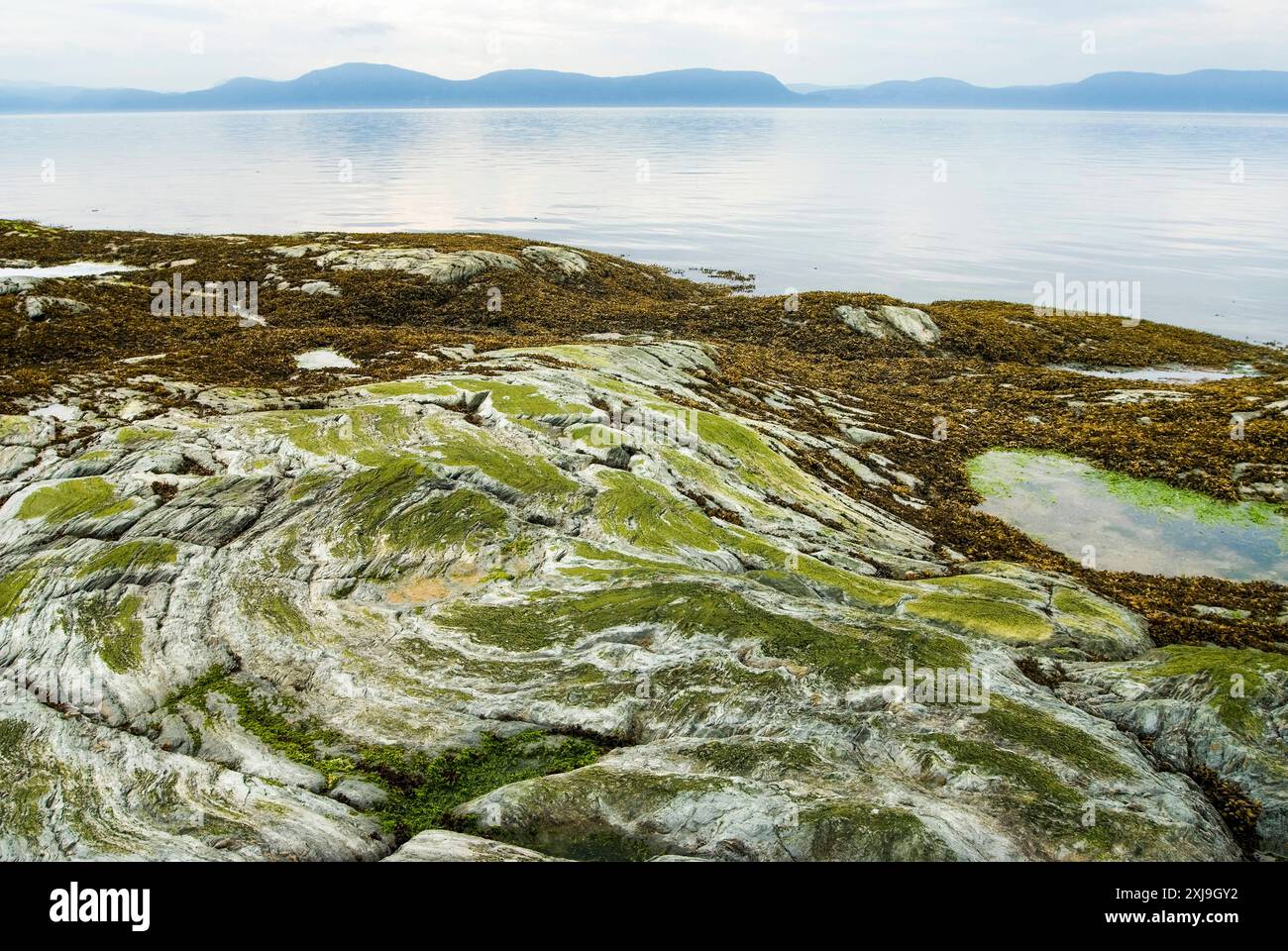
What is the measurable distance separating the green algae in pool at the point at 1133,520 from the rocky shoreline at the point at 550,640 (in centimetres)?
140

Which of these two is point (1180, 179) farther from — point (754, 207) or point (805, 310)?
point (805, 310)

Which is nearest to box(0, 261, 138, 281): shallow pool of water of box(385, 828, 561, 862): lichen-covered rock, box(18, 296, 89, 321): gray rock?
box(18, 296, 89, 321): gray rock

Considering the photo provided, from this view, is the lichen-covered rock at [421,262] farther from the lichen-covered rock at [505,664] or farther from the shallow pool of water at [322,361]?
the lichen-covered rock at [505,664]

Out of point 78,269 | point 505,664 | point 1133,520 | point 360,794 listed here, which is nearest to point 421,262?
point 78,269

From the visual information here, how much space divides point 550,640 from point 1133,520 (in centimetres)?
2154

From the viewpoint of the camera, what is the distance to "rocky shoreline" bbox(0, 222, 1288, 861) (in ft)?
28.9

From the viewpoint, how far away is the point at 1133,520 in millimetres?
23688

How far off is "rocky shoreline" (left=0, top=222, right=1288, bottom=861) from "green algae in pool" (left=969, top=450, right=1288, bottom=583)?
1404mm

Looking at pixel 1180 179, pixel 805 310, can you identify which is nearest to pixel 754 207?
pixel 805 310

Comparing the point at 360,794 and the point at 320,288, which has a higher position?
the point at 320,288

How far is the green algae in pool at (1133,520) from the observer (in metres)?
21.1

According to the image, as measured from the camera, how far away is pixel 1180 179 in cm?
13012

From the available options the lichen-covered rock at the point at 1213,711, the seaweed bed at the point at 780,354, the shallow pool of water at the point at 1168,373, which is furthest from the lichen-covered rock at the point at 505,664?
the shallow pool of water at the point at 1168,373

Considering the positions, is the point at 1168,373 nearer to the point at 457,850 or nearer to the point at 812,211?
the point at 457,850
